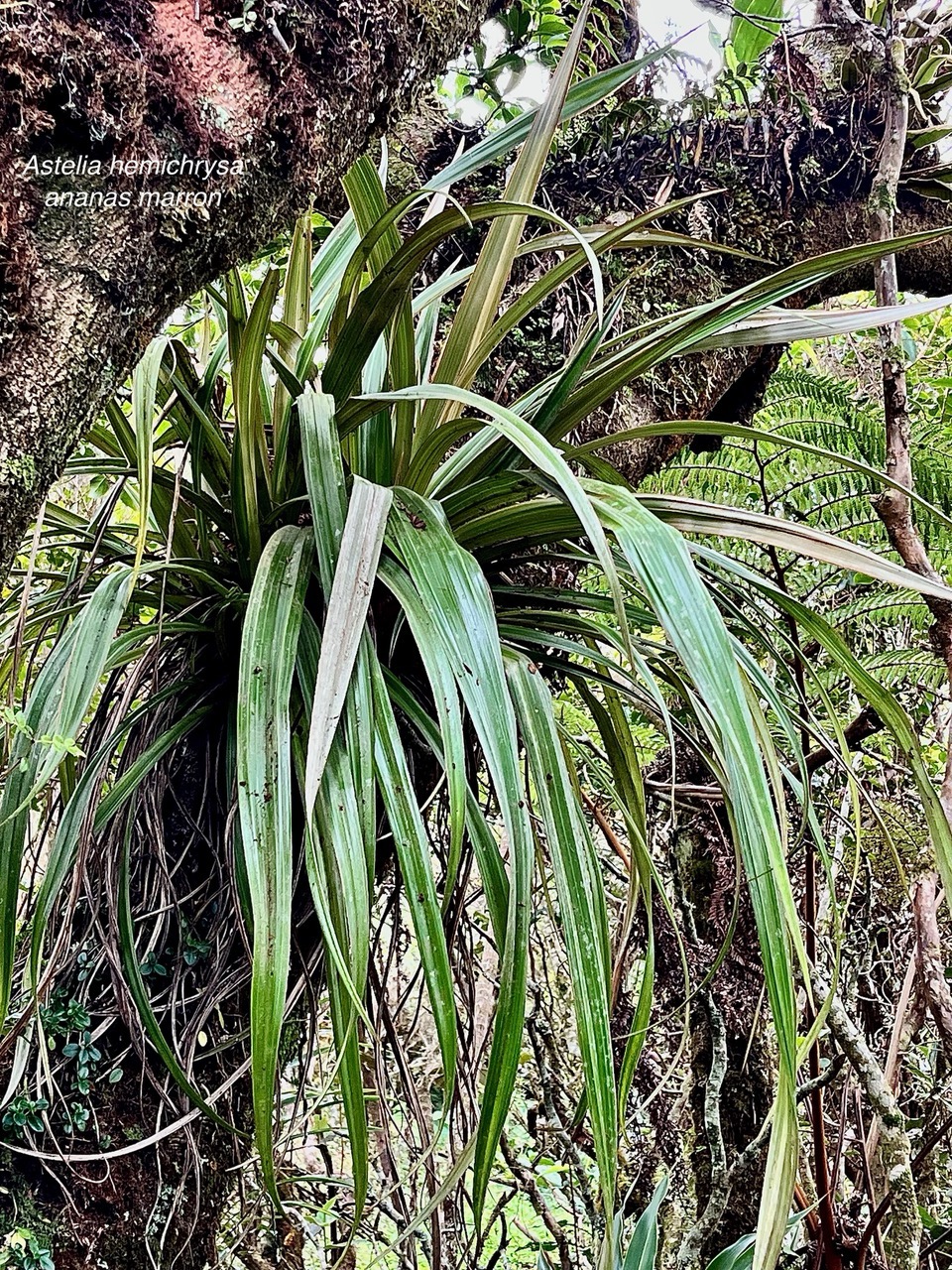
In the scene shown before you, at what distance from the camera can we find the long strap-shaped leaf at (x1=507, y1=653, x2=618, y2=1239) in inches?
21.2

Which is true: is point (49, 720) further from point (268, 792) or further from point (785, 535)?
point (785, 535)

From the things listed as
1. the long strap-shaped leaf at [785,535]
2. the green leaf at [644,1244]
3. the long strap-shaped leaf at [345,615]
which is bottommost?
the green leaf at [644,1244]

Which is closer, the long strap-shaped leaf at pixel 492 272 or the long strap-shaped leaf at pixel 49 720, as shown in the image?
the long strap-shaped leaf at pixel 49 720

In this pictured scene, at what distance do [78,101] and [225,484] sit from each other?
45 centimetres

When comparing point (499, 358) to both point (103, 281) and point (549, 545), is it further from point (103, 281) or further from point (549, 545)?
point (103, 281)

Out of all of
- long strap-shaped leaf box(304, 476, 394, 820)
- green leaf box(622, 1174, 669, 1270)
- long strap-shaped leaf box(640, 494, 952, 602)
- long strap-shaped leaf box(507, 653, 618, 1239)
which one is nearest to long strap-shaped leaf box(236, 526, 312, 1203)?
long strap-shaped leaf box(304, 476, 394, 820)

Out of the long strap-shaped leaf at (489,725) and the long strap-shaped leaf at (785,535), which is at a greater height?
the long strap-shaped leaf at (785,535)

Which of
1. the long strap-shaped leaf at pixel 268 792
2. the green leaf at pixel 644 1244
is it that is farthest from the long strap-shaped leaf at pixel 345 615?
the green leaf at pixel 644 1244

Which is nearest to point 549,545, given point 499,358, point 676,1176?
point 499,358

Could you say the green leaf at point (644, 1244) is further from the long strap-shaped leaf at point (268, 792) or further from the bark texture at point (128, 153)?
the bark texture at point (128, 153)

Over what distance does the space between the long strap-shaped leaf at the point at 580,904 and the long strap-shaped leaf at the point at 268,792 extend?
0.60ft

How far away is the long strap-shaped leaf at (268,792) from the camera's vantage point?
51 cm

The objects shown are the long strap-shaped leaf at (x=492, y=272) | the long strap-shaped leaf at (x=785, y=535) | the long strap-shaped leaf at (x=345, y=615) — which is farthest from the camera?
the long strap-shaped leaf at (x=492, y=272)

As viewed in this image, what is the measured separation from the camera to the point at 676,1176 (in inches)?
58.2
